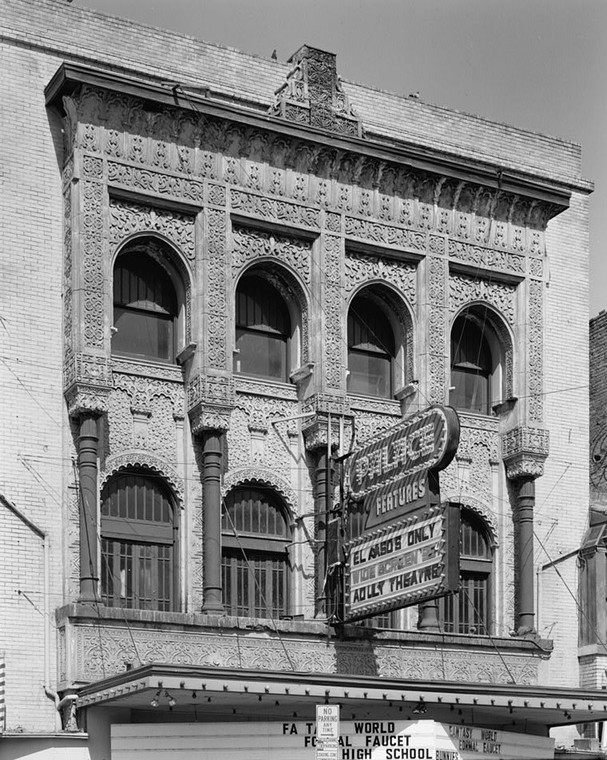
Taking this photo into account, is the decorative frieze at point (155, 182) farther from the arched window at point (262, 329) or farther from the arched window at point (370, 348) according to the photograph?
the arched window at point (370, 348)

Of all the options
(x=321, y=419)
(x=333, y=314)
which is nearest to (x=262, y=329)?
(x=333, y=314)

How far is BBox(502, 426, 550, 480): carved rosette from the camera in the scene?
1302 inches

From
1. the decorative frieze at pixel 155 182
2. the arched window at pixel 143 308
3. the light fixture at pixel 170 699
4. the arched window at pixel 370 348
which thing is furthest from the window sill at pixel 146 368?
the light fixture at pixel 170 699

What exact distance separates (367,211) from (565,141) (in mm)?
→ 6857

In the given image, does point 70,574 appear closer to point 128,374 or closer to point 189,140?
point 128,374

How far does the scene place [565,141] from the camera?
122ft

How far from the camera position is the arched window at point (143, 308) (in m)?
30.3

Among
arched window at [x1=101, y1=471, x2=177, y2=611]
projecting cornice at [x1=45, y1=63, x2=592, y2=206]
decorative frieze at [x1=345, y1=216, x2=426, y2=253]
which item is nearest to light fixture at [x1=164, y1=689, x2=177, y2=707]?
arched window at [x1=101, y1=471, x2=177, y2=611]

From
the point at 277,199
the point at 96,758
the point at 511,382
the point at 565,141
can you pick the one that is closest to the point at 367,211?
the point at 277,199

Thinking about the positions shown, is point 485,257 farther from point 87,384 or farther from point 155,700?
point 155,700

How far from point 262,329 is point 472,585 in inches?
256

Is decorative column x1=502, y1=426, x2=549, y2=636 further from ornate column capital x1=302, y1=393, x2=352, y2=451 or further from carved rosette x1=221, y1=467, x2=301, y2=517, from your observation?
carved rosette x1=221, y1=467, x2=301, y2=517

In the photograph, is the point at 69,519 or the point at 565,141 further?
the point at 565,141

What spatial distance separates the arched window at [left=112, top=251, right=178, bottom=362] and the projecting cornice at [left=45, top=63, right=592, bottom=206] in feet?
9.31
